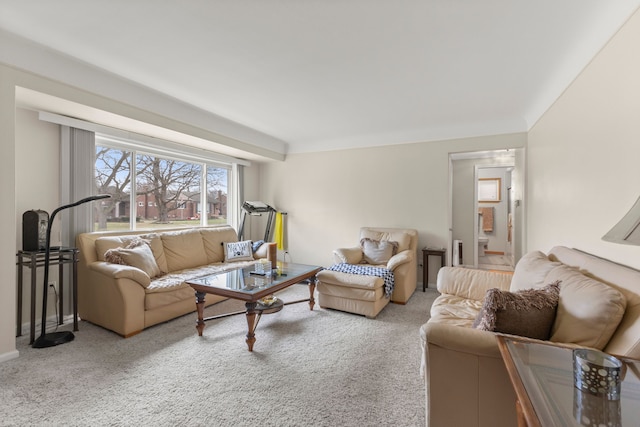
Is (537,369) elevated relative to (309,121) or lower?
lower

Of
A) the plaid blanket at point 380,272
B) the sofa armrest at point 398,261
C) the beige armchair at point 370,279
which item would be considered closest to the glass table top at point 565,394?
the beige armchair at point 370,279

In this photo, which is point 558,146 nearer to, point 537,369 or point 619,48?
point 619,48

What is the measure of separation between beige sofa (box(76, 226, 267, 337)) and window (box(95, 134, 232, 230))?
1.38 feet

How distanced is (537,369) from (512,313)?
0.41m

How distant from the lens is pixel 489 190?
23.6 ft

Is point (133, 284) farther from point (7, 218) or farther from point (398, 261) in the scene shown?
point (398, 261)

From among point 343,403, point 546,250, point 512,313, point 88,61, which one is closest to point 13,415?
point 343,403

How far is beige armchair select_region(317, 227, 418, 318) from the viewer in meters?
3.19

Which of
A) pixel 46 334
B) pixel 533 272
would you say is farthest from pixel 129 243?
pixel 533 272

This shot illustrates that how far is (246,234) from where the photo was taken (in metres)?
5.73

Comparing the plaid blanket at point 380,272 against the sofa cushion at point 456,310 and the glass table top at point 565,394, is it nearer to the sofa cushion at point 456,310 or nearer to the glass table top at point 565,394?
the sofa cushion at point 456,310

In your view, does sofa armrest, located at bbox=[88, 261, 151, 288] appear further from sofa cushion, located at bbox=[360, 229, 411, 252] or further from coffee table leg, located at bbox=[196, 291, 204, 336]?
sofa cushion, located at bbox=[360, 229, 411, 252]

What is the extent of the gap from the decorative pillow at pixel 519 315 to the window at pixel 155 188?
166 inches

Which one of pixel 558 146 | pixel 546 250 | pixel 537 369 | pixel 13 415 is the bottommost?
pixel 13 415
